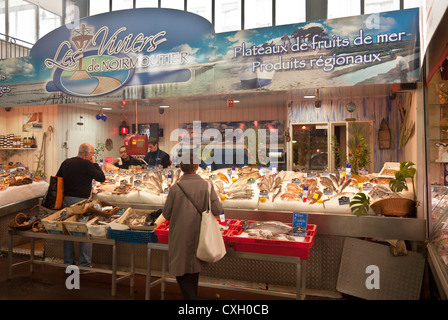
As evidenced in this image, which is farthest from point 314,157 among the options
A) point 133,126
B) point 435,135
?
point 133,126

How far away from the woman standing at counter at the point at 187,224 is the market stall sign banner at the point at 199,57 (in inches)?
69.5

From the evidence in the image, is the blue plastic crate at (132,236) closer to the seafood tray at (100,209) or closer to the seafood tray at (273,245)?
the seafood tray at (100,209)

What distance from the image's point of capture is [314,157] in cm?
862

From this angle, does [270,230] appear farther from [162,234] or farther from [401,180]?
[401,180]

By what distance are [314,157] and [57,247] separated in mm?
6074

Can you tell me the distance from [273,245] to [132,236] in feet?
5.27

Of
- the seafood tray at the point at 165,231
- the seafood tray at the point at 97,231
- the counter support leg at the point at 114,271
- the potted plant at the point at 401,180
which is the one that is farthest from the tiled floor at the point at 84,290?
the potted plant at the point at 401,180

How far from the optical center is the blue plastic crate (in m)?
3.75

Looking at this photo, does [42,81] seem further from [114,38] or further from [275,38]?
[275,38]

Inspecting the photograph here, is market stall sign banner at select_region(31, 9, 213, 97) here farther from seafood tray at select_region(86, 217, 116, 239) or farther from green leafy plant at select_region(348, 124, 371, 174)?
green leafy plant at select_region(348, 124, 371, 174)

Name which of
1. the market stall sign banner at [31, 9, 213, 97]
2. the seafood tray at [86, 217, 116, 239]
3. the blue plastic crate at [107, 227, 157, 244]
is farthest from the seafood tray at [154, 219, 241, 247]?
the market stall sign banner at [31, 9, 213, 97]

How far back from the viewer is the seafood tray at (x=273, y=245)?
3227mm

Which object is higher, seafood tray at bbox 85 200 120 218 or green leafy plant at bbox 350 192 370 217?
green leafy plant at bbox 350 192 370 217

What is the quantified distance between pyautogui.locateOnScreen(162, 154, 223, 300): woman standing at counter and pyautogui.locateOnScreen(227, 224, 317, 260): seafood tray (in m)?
0.46
